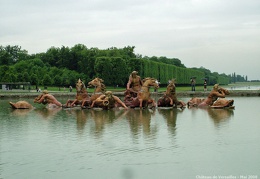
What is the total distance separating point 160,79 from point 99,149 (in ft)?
235

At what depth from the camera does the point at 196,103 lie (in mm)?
24422

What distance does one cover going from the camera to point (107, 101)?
22.0m

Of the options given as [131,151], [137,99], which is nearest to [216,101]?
[137,99]

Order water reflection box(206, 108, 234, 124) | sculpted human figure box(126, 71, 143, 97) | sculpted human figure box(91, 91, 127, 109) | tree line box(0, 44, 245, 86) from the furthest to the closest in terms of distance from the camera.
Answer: tree line box(0, 44, 245, 86)
sculpted human figure box(126, 71, 143, 97)
sculpted human figure box(91, 91, 127, 109)
water reflection box(206, 108, 234, 124)

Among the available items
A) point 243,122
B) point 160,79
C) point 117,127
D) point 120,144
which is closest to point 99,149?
point 120,144

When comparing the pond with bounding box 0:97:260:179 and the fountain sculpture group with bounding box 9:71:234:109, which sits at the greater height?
the fountain sculpture group with bounding box 9:71:234:109

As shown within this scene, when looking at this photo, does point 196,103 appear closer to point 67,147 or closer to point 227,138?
point 227,138

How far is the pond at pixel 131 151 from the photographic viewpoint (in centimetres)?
764

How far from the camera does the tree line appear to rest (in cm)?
6688

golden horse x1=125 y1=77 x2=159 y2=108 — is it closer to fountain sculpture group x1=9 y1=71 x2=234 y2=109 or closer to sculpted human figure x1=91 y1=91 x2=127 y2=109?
fountain sculpture group x1=9 y1=71 x2=234 y2=109

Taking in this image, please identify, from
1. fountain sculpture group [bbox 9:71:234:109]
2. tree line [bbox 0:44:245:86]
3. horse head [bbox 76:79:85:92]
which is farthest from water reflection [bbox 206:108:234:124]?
tree line [bbox 0:44:245:86]

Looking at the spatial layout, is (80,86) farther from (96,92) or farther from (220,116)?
(220,116)

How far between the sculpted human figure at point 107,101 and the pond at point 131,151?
803 cm

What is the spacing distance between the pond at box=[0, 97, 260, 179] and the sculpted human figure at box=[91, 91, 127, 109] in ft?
26.3
